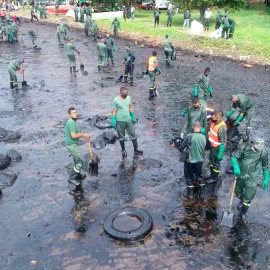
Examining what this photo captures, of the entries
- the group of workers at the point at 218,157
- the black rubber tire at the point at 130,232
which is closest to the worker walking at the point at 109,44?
the group of workers at the point at 218,157

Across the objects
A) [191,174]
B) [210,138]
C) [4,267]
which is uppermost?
[210,138]

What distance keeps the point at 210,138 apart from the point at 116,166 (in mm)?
2704

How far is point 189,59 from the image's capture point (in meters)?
22.3

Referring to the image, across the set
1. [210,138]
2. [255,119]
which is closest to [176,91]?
[255,119]

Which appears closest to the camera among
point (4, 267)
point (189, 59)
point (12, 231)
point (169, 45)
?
point (4, 267)

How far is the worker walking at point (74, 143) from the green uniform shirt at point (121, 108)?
4.57 feet

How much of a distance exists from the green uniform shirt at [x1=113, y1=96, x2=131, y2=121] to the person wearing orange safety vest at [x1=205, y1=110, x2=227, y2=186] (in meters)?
2.30

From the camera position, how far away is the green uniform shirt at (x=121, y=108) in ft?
28.8

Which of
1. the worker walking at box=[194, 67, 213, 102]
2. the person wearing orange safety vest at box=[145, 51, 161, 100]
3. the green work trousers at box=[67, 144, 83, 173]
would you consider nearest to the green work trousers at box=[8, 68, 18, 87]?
the person wearing orange safety vest at box=[145, 51, 161, 100]

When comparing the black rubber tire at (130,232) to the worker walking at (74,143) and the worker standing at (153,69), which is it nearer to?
the worker walking at (74,143)

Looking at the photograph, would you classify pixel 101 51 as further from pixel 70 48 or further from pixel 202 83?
pixel 202 83

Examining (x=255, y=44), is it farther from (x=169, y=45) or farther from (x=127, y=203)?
(x=127, y=203)

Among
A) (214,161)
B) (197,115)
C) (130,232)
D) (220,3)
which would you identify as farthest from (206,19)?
(130,232)

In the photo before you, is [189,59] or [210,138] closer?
[210,138]
